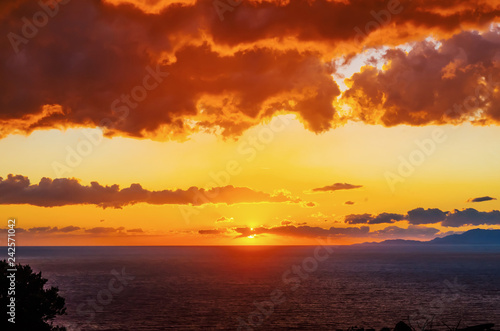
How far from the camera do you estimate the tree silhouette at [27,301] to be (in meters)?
49.9

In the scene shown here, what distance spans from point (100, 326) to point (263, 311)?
3797 cm

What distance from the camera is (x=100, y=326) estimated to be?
310 ft

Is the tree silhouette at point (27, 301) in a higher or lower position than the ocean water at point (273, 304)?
higher

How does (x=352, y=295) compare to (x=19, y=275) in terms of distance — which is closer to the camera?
(x=19, y=275)

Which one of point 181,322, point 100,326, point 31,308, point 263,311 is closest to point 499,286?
point 263,311

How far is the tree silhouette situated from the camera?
49875 mm

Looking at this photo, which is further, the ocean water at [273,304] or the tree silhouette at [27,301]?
the ocean water at [273,304]

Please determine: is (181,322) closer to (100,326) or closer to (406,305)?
(100,326)

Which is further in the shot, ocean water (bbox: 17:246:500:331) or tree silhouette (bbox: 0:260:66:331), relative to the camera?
ocean water (bbox: 17:246:500:331)

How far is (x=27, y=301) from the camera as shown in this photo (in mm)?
52469

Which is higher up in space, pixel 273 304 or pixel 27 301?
pixel 27 301

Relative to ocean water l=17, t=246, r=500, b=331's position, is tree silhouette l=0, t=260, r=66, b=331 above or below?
above

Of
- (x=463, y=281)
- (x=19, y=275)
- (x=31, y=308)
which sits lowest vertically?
(x=463, y=281)

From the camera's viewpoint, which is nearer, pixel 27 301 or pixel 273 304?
pixel 27 301
